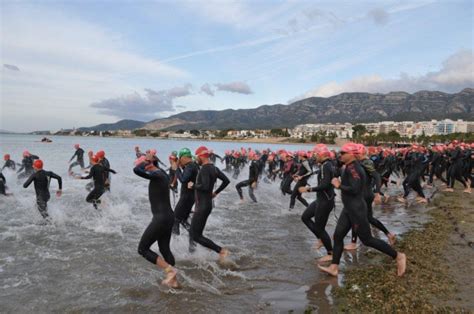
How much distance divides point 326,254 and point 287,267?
46.2 inches

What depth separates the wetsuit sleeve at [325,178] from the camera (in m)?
6.71

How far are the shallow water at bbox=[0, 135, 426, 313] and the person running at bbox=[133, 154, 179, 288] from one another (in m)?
0.45

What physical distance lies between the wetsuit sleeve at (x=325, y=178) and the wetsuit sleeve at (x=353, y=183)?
0.85m

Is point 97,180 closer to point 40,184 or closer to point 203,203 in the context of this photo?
point 40,184

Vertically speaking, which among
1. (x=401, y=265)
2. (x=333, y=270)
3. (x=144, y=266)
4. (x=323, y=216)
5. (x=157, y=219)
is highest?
(x=157, y=219)

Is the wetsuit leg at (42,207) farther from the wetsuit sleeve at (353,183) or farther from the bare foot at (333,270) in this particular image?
the wetsuit sleeve at (353,183)

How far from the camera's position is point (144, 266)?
6.82 meters

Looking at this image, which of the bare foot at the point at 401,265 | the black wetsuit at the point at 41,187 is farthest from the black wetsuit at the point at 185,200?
the black wetsuit at the point at 41,187

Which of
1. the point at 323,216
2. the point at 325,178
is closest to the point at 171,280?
the point at 323,216

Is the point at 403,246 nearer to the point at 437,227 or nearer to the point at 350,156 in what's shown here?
the point at 437,227

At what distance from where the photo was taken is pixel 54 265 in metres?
6.89

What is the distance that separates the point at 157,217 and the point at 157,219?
0.03m

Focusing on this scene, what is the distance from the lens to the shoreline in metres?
4.89

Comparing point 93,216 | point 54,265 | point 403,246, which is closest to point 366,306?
point 403,246
